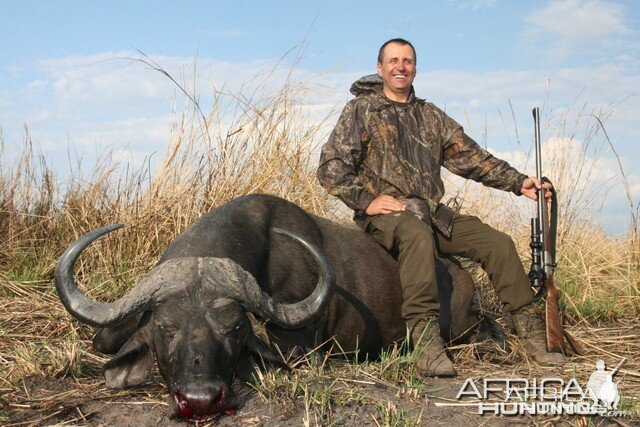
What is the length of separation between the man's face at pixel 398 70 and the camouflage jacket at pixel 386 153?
8 cm

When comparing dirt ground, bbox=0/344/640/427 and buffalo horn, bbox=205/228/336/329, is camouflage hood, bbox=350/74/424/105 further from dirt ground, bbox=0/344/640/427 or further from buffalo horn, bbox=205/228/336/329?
dirt ground, bbox=0/344/640/427

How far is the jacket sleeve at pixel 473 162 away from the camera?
19.4 feet

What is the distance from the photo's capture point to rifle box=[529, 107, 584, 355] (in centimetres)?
515

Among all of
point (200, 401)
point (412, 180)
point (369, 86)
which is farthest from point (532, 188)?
point (200, 401)

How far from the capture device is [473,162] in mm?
5996

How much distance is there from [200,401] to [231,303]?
587 millimetres

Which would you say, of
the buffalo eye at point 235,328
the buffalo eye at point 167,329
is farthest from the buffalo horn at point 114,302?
the buffalo eye at point 235,328

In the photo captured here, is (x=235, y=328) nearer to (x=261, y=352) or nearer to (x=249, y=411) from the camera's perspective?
(x=261, y=352)

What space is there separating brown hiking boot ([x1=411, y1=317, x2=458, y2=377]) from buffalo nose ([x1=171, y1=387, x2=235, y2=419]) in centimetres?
136

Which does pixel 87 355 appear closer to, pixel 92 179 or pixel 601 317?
pixel 92 179

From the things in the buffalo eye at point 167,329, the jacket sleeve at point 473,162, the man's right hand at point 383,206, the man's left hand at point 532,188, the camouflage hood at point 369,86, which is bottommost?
the buffalo eye at point 167,329

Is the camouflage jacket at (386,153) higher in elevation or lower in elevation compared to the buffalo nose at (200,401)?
higher

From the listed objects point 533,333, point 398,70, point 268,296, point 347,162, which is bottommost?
point 533,333

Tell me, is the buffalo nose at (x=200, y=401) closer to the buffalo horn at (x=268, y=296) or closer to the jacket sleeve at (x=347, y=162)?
the buffalo horn at (x=268, y=296)
